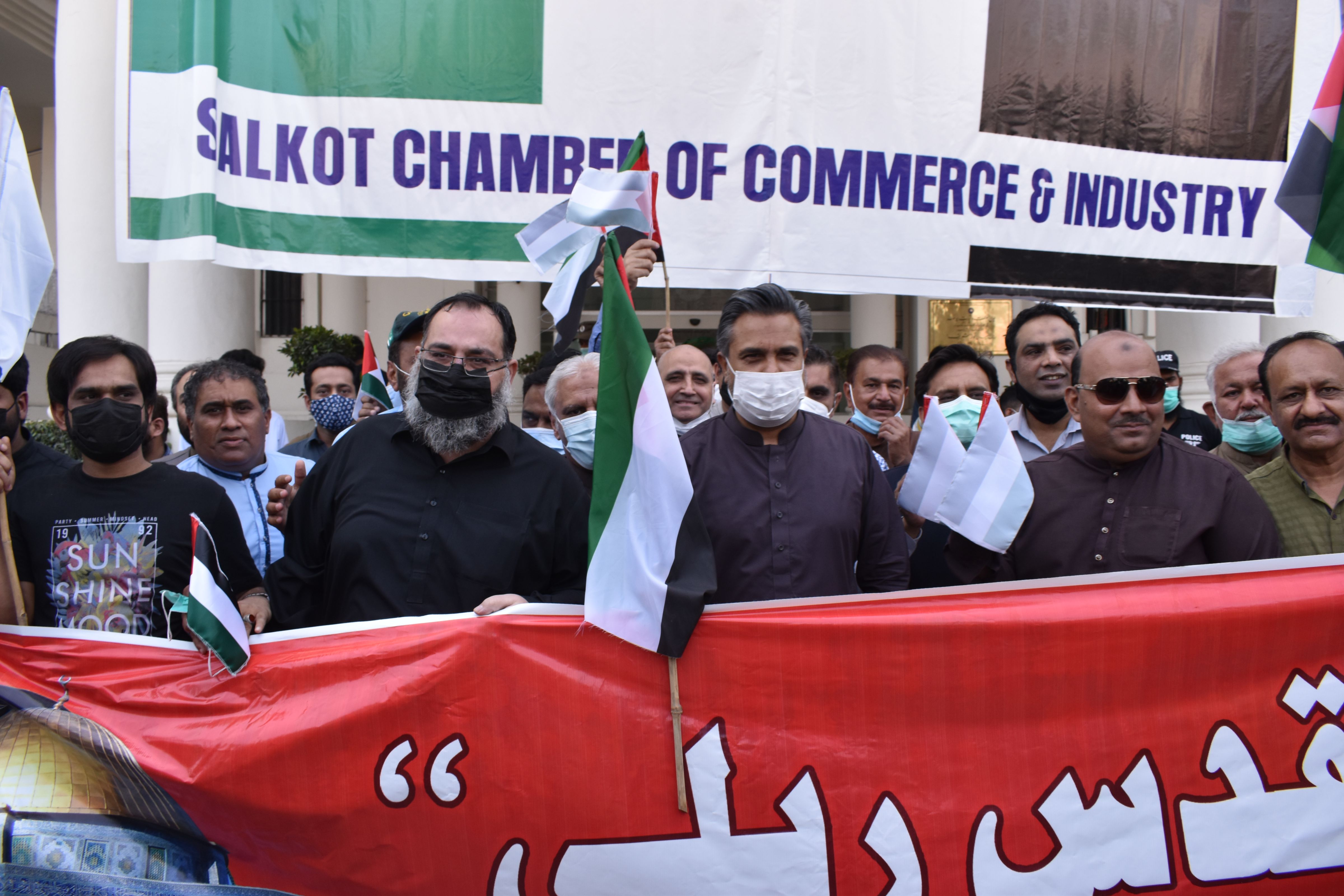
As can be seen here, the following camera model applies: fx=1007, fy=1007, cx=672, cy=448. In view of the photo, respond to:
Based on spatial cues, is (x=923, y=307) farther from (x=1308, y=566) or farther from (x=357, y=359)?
(x=1308, y=566)

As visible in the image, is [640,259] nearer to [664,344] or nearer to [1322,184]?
[664,344]

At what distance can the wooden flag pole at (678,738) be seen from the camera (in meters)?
2.41

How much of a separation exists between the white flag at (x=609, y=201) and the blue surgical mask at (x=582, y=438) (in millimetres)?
738

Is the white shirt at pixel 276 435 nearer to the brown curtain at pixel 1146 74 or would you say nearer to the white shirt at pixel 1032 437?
the white shirt at pixel 1032 437

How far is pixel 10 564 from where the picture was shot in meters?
2.60

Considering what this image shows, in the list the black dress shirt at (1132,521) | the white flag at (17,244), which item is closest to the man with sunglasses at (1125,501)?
the black dress shirt at (1132,521)

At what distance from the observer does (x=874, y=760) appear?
8.14 ft

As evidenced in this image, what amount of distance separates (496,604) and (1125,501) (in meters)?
1.74

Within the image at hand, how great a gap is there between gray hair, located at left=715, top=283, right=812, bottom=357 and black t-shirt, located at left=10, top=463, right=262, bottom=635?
1.55m

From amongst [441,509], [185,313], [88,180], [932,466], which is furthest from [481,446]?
[185,313]

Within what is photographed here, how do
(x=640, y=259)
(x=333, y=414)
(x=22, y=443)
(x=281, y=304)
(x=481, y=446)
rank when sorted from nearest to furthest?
(x=481, y=446)
(x=22, y=443)
(x=640, y=259)
(x=333, y=414)
(x=281, y=304)

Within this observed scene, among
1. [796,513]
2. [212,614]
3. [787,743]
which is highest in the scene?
[796,513]

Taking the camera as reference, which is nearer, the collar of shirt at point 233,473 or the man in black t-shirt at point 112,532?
the man in black t-shirt at point 112,532

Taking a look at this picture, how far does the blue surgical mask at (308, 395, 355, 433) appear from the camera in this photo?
5.21m
